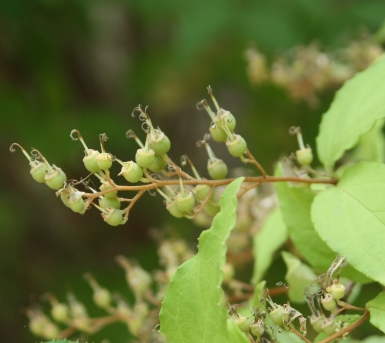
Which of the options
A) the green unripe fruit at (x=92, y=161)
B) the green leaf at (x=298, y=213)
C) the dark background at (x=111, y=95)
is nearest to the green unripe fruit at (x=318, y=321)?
the green leaf at (x=298, y=213)

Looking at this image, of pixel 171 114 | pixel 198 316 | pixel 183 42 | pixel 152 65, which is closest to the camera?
pixel 198 316

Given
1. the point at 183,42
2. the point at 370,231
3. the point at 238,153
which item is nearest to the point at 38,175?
the point at 238,153

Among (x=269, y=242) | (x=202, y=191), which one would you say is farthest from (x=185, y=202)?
(x=269, y=242)

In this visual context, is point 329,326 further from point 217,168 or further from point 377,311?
point 217,168

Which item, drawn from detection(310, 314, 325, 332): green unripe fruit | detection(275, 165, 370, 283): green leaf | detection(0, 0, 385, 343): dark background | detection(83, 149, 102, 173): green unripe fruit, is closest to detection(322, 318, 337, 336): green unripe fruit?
detection(310, 314, 325, 332): green unripe fruit

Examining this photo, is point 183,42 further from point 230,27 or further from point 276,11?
point 276,11

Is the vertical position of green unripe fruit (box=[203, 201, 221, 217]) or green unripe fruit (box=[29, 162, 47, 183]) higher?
green unripe fruit (box=[29, 162, 47, 183])

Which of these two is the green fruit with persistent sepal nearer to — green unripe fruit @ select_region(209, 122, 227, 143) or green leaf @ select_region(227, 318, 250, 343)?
green unripe fruit @ select_region(209, 122, 227, 143)
